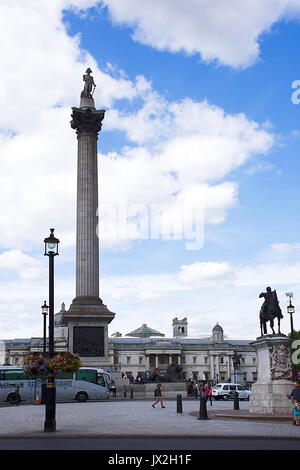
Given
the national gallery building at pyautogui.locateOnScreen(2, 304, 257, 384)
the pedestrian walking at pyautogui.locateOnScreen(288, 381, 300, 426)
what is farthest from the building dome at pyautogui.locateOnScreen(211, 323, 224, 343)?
the pedestrian walking at pyautogui.locateOnScreen(288, 381, 300, 426)

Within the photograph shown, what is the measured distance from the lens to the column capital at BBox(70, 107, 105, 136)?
214ft

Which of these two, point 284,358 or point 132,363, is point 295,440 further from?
point 132,363

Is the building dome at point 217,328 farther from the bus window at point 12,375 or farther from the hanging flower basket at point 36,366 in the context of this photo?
the hanging flower basket at point 36,366

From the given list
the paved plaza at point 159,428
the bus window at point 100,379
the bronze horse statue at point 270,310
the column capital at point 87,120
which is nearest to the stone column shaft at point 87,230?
the column capital at point 87,120

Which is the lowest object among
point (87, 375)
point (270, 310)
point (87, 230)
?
point (87, 375)

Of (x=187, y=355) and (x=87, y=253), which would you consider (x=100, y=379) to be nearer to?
(x=87, y=253)

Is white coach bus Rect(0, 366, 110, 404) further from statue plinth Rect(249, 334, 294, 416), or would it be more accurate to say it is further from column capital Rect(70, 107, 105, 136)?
column capital Rect(70, 107, 105, 136)

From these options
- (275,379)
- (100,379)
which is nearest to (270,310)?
(275,379)

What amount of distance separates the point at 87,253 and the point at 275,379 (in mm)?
37482

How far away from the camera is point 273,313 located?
28.6 m

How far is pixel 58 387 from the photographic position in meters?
49.3

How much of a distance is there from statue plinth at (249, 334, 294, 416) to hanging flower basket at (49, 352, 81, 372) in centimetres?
916

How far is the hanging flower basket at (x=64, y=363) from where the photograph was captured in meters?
22.2

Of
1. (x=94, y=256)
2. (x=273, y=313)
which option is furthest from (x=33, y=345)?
(x=273, y=313)
